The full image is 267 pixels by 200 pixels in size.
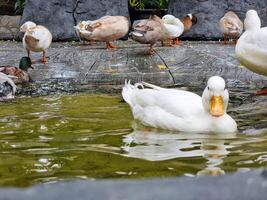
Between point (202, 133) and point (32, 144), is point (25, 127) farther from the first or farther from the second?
point (202, 133)

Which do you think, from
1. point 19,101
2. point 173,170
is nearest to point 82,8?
point 19,101

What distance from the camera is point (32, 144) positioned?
4121 mm

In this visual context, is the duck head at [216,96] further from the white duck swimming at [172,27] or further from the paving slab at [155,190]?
the white duck swimming at [172,27]

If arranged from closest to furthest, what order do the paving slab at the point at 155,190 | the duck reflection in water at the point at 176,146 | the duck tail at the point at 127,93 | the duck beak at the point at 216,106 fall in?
the paving slab at the point at 155,190, the duck reflection in water at the point at 176,146, the duck beak at the point at 216,106, the duck tail at the point at 127,93

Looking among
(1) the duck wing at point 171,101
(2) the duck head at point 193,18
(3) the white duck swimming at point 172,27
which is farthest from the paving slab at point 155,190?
(2) the duck head at point 193,18

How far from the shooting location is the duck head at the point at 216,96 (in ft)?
14.9

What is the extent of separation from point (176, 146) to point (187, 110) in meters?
0.81

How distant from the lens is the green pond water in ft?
10.4

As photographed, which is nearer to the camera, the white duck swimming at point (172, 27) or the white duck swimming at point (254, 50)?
the white duck swimming at point (254, 50)

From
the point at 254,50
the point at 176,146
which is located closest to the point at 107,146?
the point at 176,146

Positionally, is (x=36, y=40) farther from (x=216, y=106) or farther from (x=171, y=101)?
(x=216, y=106)

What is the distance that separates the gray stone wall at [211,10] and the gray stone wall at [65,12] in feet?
4.24

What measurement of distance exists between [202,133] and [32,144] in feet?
4.02

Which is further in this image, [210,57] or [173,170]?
[210,57]
